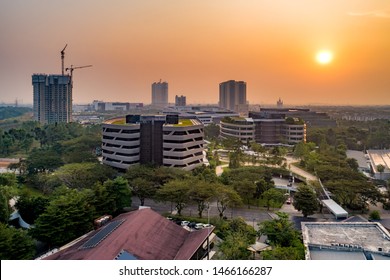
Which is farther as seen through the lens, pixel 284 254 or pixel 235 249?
pixel 235 249

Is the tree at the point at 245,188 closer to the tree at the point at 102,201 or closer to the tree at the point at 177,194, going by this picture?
the tree at the point at 177,194

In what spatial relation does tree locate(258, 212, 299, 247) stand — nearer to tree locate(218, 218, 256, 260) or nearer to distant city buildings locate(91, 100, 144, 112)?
tree locate(218, 218, 256, 260)

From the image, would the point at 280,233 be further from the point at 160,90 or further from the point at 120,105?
the point at 120,105

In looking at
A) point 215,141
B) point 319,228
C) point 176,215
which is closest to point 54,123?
point 215,141

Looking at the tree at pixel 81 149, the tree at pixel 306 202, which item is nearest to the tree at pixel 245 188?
the tree at pixel 306 202

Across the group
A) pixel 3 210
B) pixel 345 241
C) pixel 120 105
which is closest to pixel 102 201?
pixel 3 210

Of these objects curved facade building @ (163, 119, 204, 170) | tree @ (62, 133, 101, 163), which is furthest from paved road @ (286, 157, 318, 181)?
tree @ (62, 133, 101, 163)

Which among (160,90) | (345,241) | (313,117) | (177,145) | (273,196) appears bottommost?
(273,196)

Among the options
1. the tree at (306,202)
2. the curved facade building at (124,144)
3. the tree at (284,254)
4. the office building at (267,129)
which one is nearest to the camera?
the tree at (284,254)
